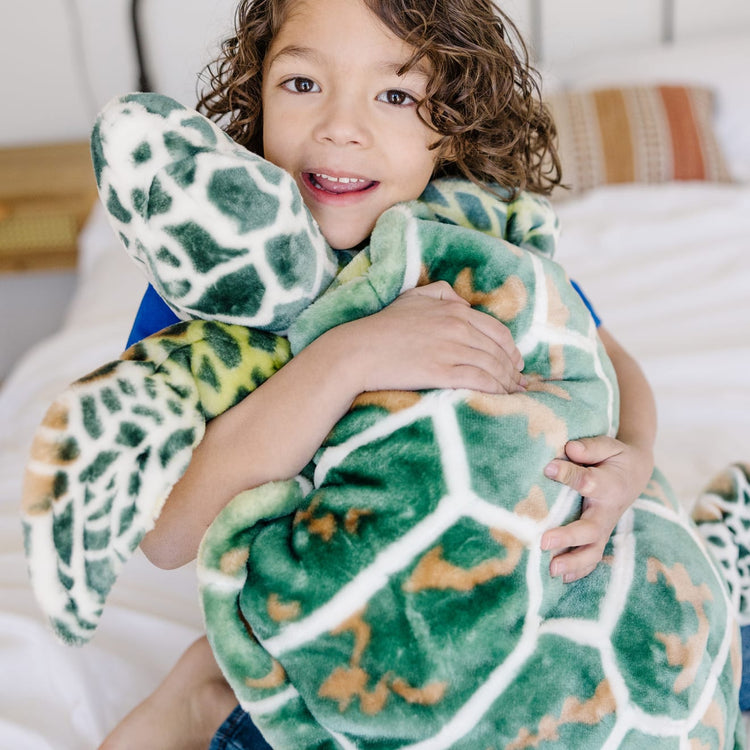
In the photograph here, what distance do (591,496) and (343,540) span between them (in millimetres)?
237

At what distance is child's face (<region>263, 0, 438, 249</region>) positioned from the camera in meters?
0.78

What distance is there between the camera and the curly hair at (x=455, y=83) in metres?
0.83

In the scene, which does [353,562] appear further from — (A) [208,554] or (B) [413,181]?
(B) [413,181]

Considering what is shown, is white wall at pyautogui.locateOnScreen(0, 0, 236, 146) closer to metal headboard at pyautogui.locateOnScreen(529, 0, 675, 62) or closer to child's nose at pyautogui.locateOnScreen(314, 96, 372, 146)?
metal headboard at pyautogui.locateOnScreen(529, 0, 675, 62)

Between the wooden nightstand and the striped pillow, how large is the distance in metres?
1.31

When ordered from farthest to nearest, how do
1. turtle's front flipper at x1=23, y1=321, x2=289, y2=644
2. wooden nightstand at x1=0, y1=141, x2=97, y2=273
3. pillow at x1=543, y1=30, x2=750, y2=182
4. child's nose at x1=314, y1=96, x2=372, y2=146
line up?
wooden nightstand at x1=0, y1=141, x2=97, y2=273, pillow at x1=543, y1=30, x2=750, y2=182, child's nose at x1=314, y1=96, x2=372, y2=146, turtle's front flipper at x1=23, y1=321, x2=289, y2=644

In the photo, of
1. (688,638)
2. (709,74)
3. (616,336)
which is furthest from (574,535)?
(709,74)

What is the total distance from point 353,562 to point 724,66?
2.01m

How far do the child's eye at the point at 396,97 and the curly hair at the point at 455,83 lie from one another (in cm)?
2

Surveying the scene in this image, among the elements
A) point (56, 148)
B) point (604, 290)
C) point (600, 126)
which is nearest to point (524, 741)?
point (604, 290)

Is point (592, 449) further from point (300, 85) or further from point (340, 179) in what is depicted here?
point (300, 85)

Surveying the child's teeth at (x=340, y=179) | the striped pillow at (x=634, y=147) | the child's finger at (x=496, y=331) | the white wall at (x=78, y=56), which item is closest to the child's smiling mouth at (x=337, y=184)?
the child's teeth at (x=340, y=179)

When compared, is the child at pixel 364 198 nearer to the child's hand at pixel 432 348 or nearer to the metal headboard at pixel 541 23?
the child's hand at pixel 432 348

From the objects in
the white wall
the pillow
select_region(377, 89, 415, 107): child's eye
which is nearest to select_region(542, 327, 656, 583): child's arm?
select_region(377, 89, 415, 107): child's eye
